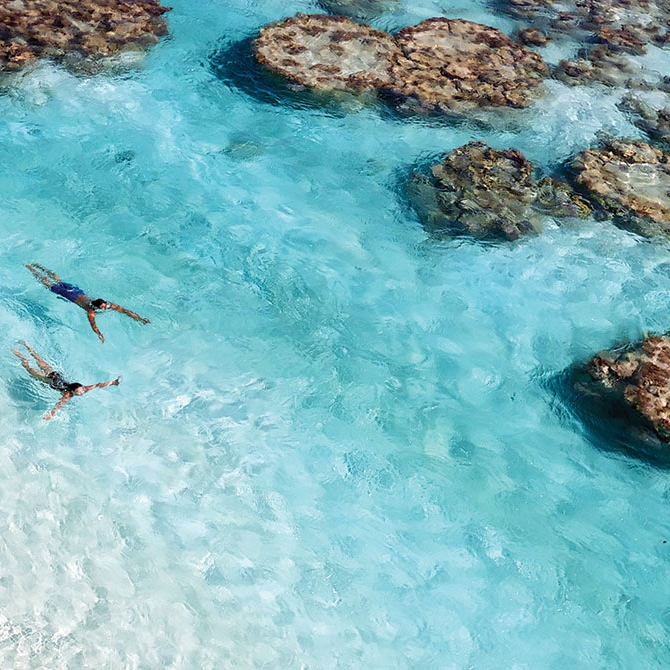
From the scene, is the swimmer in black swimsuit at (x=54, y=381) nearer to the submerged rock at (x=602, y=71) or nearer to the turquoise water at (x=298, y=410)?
the turquoise water at (x=298, y=410)

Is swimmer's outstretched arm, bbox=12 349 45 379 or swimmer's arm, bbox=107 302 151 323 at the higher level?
swimmer's arm, bbox=107 302 151 323

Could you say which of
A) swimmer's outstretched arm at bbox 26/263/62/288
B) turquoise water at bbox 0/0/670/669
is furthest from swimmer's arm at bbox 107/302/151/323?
swimmer's outstretched arm at bbox 26/263/62/288

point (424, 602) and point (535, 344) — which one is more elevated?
→ point (535, 344)

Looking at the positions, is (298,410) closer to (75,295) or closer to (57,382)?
(57,382)

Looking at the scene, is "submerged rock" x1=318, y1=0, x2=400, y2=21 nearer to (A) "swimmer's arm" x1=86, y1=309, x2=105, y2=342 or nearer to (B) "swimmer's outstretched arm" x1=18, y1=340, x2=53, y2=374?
(A) "swimmer's arm" x1=86, y1=309, x2=105, y2=342

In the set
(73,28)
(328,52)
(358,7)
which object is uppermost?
(73,28)

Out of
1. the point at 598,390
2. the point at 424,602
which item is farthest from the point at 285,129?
the point at 424,602

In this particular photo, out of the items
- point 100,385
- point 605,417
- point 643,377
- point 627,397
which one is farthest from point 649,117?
point 100,385

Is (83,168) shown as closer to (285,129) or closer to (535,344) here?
(285,129)
